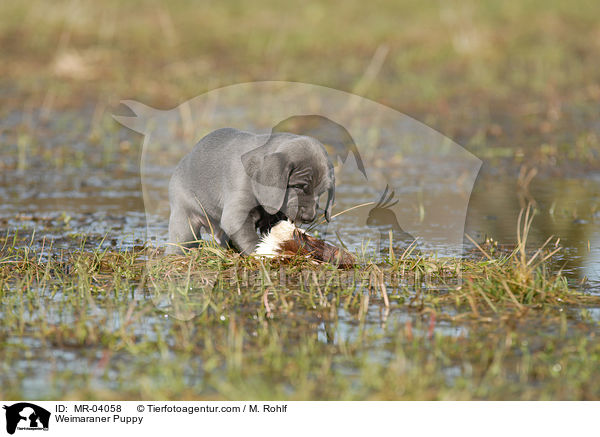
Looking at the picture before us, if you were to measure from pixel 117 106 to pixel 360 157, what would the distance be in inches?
183

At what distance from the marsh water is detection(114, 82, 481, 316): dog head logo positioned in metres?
0.14

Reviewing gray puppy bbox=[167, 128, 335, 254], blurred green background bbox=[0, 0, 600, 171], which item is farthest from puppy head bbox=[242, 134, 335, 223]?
blurred green background bbox=[0, 0, 600, 171]

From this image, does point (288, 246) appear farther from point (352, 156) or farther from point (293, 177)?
point (352, 156)

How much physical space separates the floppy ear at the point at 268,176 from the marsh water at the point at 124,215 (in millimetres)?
987

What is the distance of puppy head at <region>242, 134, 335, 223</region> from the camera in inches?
237

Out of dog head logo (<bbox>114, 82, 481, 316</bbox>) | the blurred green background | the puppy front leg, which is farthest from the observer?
the blurred green background

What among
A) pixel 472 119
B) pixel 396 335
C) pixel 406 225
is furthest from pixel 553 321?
pixel 472 119

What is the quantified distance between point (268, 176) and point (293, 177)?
165 millimetres

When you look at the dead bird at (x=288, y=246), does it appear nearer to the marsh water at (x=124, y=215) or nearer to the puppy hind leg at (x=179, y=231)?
the puppy hind leg at (x=179, y=231)

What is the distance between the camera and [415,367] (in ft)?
14.8

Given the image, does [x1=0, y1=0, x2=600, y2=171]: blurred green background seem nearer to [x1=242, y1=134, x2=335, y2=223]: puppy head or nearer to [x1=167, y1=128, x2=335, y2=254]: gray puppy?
[x1=167, y1=128, x2=335, y2=254]: gray puppy

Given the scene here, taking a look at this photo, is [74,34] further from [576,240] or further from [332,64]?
[576,240]
